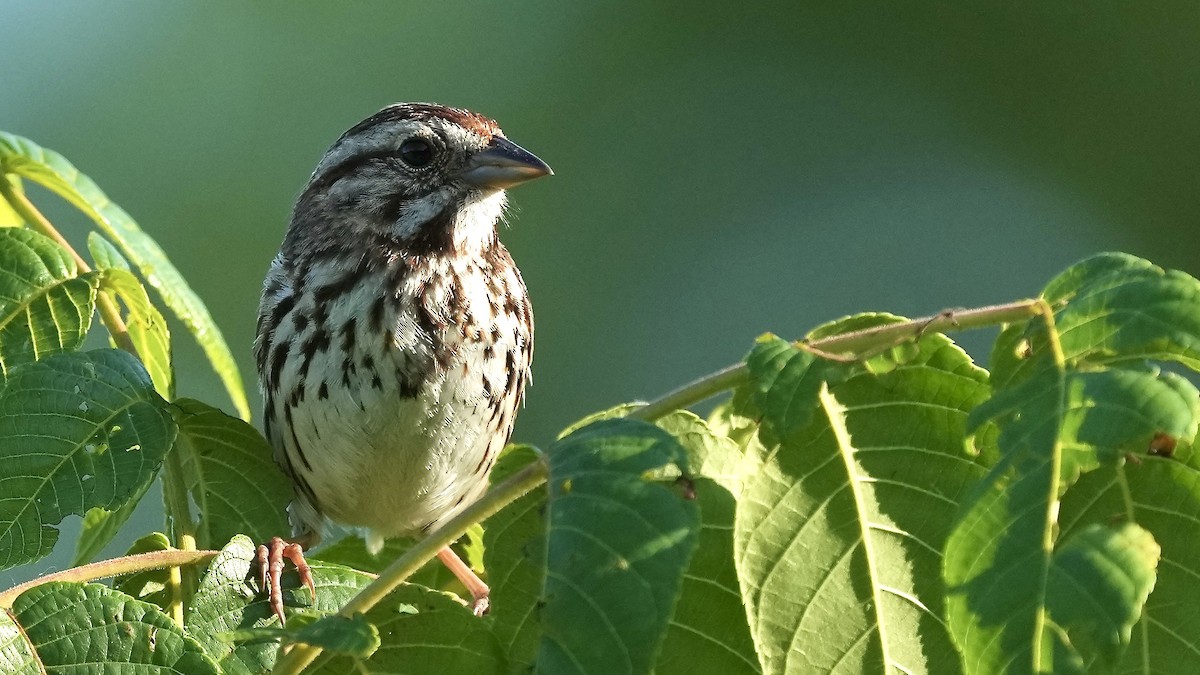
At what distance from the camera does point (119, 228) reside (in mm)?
3049

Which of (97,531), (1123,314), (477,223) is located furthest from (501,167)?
(1123,314)

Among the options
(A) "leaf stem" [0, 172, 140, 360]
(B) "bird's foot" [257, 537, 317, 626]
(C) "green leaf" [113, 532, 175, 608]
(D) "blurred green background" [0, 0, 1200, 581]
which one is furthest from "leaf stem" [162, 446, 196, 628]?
(D) "blurred green background" [0, 0, 1200, 581]

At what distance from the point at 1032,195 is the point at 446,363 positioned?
8.29 metres

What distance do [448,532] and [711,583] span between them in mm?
424

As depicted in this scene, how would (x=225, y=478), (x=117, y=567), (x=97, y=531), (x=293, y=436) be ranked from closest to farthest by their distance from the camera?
(x=117, y=567)
(x=225, y=478)
(x=97, y=531)
(x=293, y=436)

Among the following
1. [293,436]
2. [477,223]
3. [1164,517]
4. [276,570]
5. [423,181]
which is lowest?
[293,436]

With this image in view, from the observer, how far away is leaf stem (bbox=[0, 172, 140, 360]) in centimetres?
281

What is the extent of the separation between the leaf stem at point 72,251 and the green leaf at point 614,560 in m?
1.32

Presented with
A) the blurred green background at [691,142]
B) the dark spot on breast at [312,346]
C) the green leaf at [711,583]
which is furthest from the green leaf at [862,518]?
the blurred green background at [691,142]

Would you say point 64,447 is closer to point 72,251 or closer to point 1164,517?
point 72,251

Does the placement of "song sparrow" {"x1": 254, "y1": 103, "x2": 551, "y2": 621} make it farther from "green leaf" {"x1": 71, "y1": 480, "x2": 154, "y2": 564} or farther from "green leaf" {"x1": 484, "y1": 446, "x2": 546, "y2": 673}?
"green leaf" {"x1": 484, "y1": 446, "x2": 546, "y2": 673}

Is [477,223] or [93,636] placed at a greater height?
[477,223]

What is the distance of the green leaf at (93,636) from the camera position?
1.99m

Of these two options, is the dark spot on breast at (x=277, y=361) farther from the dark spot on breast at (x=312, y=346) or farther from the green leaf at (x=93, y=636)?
the green leaf at (x=93, y=636)
